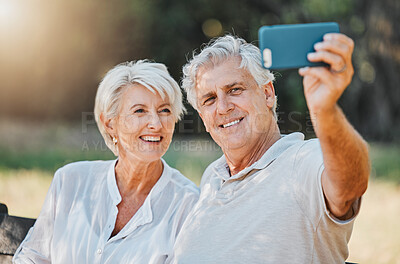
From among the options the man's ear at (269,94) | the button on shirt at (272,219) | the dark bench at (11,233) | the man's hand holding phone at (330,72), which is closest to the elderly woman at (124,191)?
the dark bench at (11,233)

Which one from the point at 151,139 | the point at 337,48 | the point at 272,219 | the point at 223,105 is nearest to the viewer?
the point at 337,48

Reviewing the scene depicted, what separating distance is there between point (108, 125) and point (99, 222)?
63 centimetres

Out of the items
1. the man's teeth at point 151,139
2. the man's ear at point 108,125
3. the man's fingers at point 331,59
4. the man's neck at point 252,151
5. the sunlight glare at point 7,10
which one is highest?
the sunlight glare at point 7,10

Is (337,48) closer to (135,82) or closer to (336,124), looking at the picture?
(336,124)

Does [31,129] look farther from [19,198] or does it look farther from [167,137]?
[167,137]

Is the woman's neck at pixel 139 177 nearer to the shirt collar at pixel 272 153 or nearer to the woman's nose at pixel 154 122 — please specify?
the woman's nose at pixel 154 122

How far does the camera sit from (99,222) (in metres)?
2.59

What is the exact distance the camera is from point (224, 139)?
2.42 meters

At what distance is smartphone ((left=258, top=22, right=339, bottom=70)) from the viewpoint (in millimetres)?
1503

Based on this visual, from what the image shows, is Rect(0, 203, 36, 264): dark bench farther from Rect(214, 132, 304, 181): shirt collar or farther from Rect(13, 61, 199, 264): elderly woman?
Rect(214, 132, 304, 181): shirt collar

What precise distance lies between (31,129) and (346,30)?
8.57 m

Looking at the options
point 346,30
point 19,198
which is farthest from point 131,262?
point 346,30

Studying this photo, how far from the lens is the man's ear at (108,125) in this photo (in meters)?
2.85

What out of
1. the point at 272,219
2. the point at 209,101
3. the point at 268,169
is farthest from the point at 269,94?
the point at 272,219
